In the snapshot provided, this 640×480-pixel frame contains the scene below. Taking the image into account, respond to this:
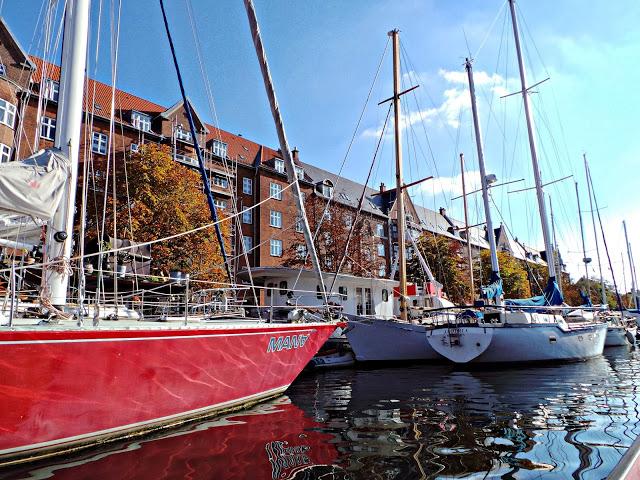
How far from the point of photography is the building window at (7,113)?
877 inches

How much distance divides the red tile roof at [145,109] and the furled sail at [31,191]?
70.1 feet

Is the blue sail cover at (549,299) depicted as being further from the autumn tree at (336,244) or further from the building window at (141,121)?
the building window at (141,121)

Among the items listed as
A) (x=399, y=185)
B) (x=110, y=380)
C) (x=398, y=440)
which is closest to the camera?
(x=110, y=380)

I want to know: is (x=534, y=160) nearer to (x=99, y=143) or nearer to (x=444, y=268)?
(x=444, y=268)

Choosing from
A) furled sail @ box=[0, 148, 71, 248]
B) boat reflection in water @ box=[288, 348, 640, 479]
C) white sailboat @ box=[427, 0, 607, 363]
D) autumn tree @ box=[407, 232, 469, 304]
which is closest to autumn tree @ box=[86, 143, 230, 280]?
boat reflection in water @ box=[288, 348, 640, 479]

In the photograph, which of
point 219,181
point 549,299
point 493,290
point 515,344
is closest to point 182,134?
point 219,181

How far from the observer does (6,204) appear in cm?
550

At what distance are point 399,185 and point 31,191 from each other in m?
17.4

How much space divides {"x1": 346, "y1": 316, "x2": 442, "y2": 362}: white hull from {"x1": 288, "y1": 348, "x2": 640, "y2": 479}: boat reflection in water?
4.03 m

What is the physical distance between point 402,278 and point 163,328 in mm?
14398

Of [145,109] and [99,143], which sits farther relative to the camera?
[145,109]

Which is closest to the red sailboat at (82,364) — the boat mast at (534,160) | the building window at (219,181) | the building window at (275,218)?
the boat mast at (534,160)

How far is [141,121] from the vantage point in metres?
33.4

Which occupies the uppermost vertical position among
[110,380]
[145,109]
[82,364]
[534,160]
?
[145,109]
